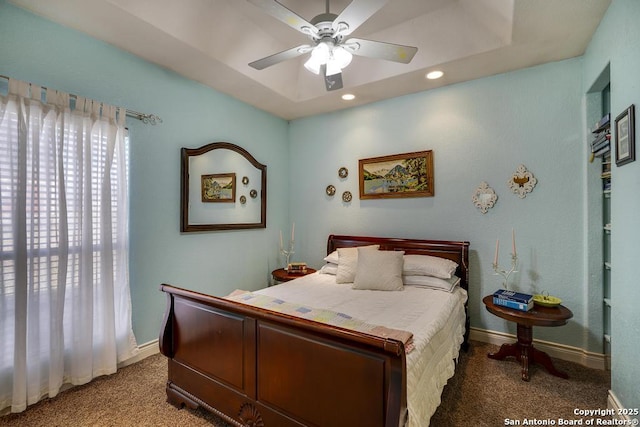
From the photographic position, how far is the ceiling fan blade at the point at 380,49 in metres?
1.91

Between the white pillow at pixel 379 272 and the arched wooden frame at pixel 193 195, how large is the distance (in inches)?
61.3

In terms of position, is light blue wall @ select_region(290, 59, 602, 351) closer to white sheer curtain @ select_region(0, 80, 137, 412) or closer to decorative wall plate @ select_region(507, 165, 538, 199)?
decorative wall plate @ select_region(507, 165, 538, 199)

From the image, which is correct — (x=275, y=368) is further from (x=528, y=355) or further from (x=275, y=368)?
(x=528, y=355)

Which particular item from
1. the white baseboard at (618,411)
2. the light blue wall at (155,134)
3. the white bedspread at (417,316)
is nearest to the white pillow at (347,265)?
the white bedspread at (417,316)

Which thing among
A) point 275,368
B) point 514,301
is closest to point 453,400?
point 514,301

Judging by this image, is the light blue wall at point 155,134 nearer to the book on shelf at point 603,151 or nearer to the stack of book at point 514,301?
the stack of book at point 514,301

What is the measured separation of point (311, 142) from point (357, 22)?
2381mm

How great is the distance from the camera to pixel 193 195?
3006 millimetres

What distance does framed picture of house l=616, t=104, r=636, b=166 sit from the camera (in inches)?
61.4

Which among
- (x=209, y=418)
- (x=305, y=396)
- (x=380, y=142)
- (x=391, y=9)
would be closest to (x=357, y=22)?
(x=391, y=9)

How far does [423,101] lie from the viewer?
3.24 meters

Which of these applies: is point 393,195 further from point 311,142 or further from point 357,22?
point 357,22

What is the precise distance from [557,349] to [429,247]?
139cm

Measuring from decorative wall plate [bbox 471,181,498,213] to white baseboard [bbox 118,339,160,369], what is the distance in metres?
3.42
